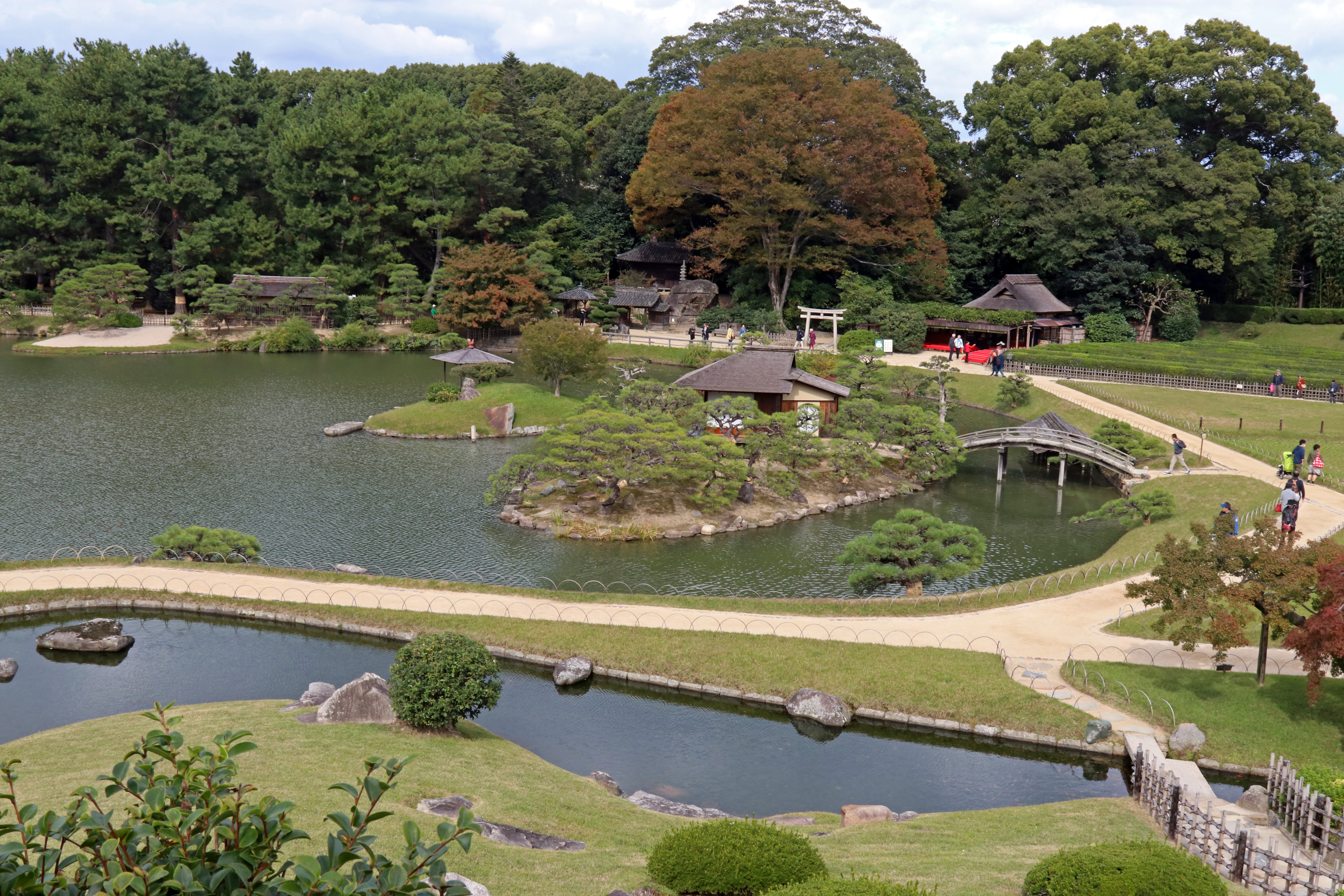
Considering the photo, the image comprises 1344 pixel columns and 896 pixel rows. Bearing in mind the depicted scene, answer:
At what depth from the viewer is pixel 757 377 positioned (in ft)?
140

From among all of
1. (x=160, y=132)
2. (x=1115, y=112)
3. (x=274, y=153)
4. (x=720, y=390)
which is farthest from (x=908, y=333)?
(x=160, y=132)

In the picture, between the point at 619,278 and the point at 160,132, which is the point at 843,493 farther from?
the point at 160,132

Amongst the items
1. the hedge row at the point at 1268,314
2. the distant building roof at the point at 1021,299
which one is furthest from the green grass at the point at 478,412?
the hedge row at the point at 1268,314

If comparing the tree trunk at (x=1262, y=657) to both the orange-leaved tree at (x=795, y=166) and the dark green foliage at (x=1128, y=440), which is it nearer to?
the dark green foliage at (x=1128, y=440)

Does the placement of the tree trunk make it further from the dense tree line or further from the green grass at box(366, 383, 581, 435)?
the dense tree line

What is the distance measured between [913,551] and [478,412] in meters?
25.4

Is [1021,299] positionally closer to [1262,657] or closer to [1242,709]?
[1262,657]

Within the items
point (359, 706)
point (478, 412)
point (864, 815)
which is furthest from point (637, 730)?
point (478, 412)

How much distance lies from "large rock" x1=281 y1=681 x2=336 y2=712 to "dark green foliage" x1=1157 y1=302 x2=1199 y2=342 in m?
61.9

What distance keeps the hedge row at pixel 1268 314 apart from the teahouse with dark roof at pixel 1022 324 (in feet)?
41.2

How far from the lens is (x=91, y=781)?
14.0 metres

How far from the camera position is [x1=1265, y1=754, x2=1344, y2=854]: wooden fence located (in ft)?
45.0

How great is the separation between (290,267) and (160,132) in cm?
1274

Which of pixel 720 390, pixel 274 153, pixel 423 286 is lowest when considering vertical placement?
pixel 720 390
